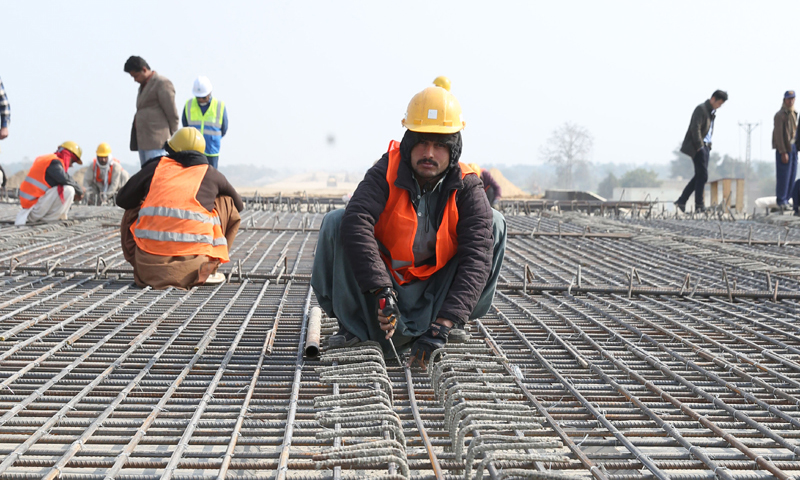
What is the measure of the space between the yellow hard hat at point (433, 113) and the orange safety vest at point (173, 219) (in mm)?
1739

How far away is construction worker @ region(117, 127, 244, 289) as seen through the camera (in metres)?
3.71

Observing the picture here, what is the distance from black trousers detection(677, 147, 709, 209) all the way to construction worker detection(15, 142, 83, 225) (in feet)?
23.7

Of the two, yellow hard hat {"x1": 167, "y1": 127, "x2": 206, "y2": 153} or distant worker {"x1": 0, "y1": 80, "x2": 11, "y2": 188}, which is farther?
distant worker {"x1": 0, "y1": 80, "x2": 11, "y2": 188}

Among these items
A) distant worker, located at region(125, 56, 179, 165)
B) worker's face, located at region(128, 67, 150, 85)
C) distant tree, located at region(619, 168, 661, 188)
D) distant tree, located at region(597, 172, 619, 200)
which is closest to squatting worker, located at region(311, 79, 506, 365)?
distant worker, located at region(125, 56, 179, 165)

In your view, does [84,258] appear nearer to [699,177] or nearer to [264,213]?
[264,213]

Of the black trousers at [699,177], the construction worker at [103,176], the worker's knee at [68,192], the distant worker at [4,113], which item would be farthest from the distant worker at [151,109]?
the black trousers at [699,177]

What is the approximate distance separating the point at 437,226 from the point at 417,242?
9 centimetres

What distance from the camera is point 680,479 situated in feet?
5.11

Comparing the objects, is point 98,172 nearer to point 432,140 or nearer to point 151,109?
point 151,109

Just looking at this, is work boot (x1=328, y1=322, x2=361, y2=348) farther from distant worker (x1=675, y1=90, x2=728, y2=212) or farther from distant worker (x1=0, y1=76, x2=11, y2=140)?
distant worker (x1=675, y1=90, x2=728, y2=212)

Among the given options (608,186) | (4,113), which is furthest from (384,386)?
(608,186)

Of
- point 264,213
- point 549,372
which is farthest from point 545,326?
point 264,213

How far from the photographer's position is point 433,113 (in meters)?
2.44

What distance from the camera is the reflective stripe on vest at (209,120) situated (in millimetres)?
7125
